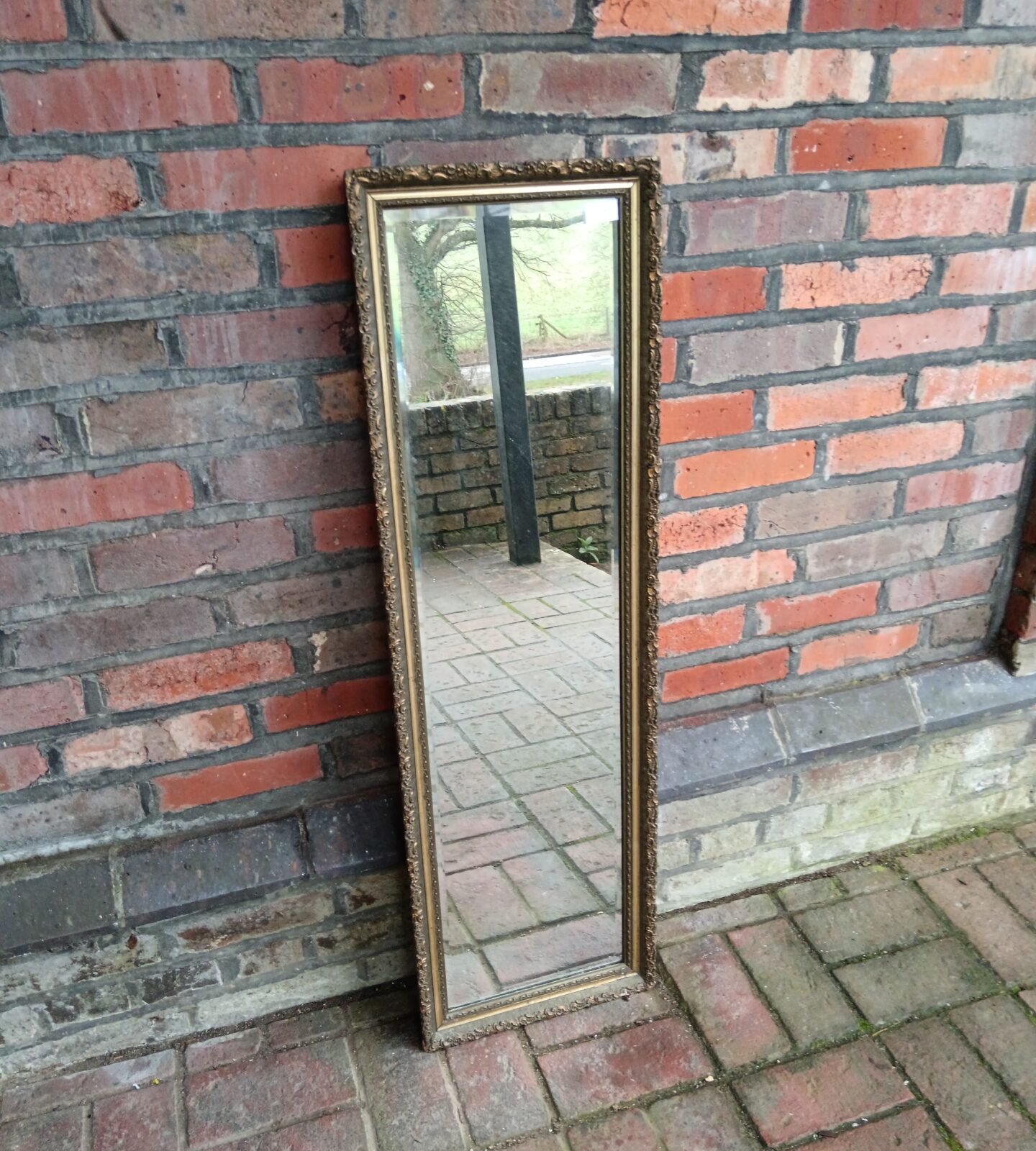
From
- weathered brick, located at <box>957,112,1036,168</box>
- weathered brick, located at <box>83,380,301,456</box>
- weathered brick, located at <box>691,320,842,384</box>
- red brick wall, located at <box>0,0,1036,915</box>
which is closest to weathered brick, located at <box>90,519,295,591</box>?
red brick wall, located at <box>0,0,1036,915</box>

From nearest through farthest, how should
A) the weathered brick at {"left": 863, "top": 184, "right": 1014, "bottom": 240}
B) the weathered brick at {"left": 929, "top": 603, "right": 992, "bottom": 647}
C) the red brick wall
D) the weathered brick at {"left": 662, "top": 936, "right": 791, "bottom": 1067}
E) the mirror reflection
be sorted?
1. the red brick wall
2. the mirror reflection
3. the weathered brick at {"left": 863, "top": 184, "right": 1014, "bottom": 240}
4. the weathered brick at {"left": 662, "top": 936, "right": 791, "bottom": 1067}
5. the weathered brick at {"left": 929, "top": 603, "right": 992, "bottom": 647}

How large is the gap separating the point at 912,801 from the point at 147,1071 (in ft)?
5.80

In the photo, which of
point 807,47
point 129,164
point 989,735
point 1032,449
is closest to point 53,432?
point 129,164

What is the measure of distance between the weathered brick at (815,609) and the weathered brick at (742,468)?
0.27 m

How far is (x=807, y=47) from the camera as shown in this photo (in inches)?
54.0

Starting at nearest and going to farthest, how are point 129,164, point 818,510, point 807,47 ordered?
point 129,164, point 807,47, point 818,510

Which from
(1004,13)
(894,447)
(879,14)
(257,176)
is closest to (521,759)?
(894,447)

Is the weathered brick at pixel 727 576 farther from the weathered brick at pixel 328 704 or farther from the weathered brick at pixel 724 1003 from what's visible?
the weathered brick at pixel 724 1003

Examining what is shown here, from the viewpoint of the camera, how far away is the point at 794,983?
5.76 feet

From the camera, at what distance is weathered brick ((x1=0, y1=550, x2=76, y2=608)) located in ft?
4.36

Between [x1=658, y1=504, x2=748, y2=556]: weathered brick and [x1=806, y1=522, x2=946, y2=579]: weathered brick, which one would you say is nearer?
[x1=658, y1=504, x2=748, y2=556]: weathered brick

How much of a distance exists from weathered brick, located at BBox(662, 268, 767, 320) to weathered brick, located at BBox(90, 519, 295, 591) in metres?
0.76

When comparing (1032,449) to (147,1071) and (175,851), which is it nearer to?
(175,851)

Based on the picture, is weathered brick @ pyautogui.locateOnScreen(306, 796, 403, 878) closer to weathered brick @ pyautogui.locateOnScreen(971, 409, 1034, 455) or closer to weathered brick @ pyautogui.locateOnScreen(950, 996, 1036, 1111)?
weathered brick @ pyautogui.locateOnScreen(950, 996, 1036, 1111)
